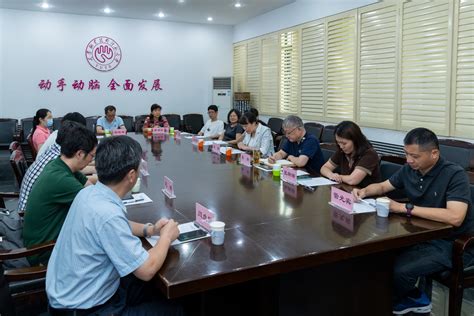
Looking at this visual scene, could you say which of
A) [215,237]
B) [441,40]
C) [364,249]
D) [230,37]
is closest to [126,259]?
[215,237]

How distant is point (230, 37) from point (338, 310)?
7919mm

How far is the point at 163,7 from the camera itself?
707 centimetres

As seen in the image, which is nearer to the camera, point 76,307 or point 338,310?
point 76,307

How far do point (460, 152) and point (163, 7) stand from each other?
5.34m

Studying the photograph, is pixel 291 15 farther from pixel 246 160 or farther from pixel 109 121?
pixel 246 160

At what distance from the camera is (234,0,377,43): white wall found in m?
5.79

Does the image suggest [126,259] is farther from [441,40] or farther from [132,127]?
[132,127]

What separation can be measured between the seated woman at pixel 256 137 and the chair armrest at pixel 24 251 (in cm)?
276

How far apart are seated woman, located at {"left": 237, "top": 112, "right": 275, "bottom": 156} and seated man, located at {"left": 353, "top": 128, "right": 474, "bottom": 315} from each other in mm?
2319

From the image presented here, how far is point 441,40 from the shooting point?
4336 mm

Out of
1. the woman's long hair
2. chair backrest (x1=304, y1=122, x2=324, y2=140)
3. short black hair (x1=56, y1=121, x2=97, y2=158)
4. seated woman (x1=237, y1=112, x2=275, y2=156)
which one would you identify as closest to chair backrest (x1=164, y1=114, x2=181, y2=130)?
chair backrest (x1=304, y1=122, x2=324, y2=140)

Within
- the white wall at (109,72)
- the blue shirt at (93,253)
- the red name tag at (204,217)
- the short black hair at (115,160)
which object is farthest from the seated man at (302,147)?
the white wall at (109,72)

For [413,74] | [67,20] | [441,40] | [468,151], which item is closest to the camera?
[468,151]

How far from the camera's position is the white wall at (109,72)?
287 inches
